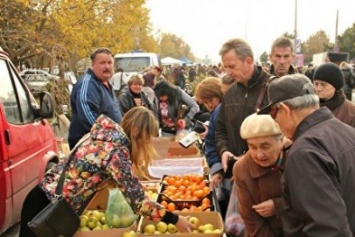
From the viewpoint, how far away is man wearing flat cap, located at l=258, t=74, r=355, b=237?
72.2 inches

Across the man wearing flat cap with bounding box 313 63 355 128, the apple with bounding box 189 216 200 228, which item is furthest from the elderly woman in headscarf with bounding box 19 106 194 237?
the man wearing flat cap with bounding box 313 63 355 128

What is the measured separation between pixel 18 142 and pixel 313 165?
3158mm

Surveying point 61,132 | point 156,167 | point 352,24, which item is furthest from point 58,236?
point 352,24

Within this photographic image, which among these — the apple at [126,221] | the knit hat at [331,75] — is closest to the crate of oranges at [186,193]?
the apple at [126,221]

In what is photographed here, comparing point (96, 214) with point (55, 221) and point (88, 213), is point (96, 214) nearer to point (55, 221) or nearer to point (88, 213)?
point (88, 213)

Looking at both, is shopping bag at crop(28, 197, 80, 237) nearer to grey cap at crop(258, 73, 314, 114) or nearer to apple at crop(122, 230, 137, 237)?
apple at crop(122, 230, 137, 237)

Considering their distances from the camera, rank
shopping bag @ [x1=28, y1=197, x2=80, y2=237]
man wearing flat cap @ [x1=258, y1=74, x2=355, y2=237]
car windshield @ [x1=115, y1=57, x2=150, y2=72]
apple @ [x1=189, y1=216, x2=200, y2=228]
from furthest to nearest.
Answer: car windshield @ [x1=115, y1=57, x2=150, y2=72] → apple @ [x1=189, y1=216, x2=200, y2=228] → shopping bag @ [x1=28, y1=197, x2=80, y2=237] → man wearing flat cap @ [x1=258, y1=74, x2=355, y2=237]

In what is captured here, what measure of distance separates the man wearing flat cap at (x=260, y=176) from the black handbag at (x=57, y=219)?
42.7 inches

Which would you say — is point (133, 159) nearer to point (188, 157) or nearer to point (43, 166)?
point (43, 166)

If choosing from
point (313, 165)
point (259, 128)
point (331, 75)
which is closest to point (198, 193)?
point (331, 75)

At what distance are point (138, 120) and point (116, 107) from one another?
7.76 feet

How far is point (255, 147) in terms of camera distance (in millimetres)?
2729

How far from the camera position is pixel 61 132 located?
8.88 m

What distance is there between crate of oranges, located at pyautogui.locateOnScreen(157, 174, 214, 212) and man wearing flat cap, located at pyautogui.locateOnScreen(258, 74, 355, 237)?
74.9 inches
